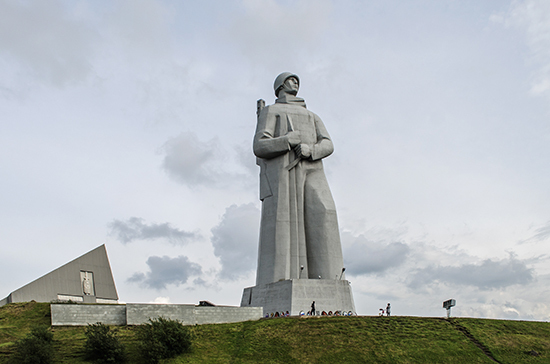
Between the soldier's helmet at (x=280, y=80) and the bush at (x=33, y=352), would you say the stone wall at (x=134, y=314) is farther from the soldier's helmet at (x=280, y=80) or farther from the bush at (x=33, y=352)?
the soldier's helmet at (x=280, y=80)

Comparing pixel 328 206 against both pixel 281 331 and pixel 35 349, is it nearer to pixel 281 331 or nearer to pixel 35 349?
pixel 281 331

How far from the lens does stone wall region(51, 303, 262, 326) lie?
14914 mm

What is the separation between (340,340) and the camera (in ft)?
46.0

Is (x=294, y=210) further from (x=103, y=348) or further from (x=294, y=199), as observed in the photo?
(x=103, y=348)

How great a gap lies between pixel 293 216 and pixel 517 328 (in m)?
7.98

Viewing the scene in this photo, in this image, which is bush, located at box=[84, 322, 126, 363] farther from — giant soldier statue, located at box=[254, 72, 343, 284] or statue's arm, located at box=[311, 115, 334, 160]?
statue's arm, located at box=[311, 115, 334, 160]

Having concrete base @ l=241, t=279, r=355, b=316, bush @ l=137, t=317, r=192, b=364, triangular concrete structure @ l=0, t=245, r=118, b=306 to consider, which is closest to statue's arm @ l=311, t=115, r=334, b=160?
concrete base @ l=241, t=279, r=355, b=316

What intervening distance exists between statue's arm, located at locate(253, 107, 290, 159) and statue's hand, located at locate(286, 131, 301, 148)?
130 millimetres

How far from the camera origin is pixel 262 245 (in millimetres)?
19000

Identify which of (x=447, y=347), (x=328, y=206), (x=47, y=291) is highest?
(x=328, y=206)

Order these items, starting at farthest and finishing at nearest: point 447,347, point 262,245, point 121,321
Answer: point 262,245
point 121,321
point 447,347

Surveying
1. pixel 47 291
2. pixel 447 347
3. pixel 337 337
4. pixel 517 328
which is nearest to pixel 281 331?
pixel 337 337

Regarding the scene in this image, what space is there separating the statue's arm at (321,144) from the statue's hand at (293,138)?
0.65 m

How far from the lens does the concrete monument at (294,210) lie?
18.2 m
